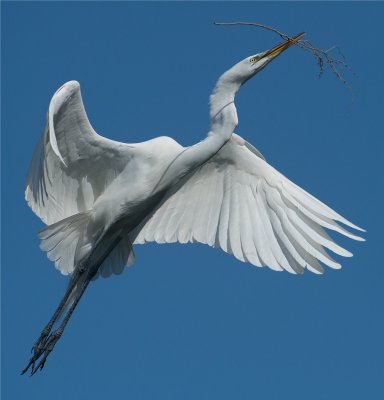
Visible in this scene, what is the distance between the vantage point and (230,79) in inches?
661

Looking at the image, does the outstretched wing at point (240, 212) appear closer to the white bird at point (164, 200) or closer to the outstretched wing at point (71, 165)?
the white bird at point (164, 200)

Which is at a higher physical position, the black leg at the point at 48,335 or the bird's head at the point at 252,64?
the bird's head at the point at 252,64

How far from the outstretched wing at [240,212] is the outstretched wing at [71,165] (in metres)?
0.86

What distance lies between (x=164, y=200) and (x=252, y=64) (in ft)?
6.75

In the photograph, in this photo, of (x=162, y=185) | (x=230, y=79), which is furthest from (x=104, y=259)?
(x=230, y=79)

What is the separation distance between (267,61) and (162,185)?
2.03 meters

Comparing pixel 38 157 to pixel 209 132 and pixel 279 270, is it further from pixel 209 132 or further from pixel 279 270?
pixel 279 270

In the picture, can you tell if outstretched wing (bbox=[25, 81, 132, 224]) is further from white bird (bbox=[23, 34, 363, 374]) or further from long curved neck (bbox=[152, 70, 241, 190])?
long curved neck (bbox=[152, 70, 241, 190])

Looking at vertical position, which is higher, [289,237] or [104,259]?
[289,237]

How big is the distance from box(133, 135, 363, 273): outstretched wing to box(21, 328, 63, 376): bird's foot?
1715mm

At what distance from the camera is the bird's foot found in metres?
16.7

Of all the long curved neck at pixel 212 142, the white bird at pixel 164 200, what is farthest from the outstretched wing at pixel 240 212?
the long curved neck at pixel 212 142

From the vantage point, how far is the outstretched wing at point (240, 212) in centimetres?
1747

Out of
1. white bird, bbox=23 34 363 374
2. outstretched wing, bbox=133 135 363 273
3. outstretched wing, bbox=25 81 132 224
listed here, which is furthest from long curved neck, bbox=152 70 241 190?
outstretched wing, bbox=133 135 363 273
